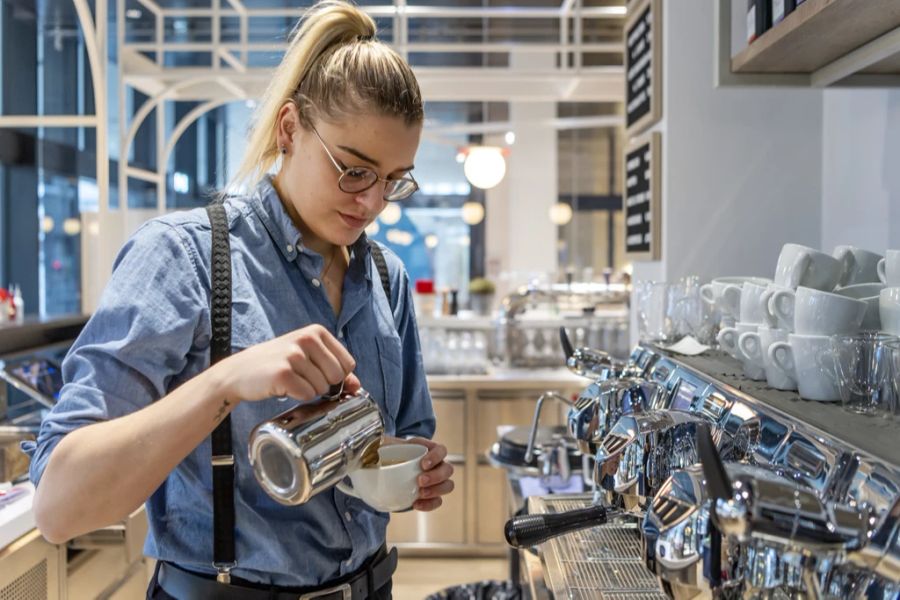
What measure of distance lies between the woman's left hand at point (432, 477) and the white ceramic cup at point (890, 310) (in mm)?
675

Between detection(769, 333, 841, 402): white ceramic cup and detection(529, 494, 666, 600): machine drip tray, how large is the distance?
0.39m

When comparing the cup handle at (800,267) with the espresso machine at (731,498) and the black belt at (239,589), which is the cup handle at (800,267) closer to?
the espresso machine at (731,498)

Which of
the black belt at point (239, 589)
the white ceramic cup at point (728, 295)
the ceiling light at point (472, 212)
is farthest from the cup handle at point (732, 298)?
the ceiling light at point (472, 212)

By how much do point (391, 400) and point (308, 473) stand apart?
0.48 metres

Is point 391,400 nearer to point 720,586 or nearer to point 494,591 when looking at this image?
point 720,586

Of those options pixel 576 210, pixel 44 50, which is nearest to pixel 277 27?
pixel 44 50

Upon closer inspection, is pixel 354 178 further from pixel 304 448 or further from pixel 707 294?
pixel 707 294

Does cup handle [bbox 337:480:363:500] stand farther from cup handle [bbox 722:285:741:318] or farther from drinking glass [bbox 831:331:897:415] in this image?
cup handle [bbox 722:285:741:318]

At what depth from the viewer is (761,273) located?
2.42 m

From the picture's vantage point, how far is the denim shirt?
3.31 ft

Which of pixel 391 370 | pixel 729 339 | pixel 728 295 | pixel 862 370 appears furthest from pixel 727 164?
pixel 391 370

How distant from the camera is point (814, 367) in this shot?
1.21 metres

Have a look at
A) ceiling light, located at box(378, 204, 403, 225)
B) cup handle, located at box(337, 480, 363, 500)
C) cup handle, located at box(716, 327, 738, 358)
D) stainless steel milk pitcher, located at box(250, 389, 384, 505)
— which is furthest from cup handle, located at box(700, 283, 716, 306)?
ceiling light, located at box(378, 204, 403, 225)

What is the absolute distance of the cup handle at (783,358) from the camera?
1.29 meters
